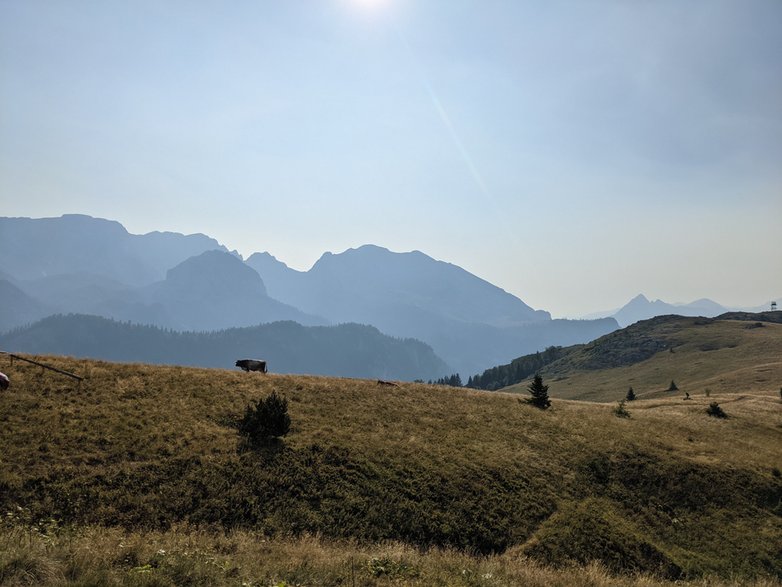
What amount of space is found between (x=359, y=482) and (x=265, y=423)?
6.06 meters

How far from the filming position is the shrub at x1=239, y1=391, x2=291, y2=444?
75.0 feet

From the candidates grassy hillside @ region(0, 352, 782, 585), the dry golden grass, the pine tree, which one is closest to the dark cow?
grassy hillside @ region(0, 352, 782, 585)

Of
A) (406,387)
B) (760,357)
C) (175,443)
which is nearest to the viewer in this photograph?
(175,443)

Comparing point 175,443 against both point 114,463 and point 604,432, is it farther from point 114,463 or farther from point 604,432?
point 604,432

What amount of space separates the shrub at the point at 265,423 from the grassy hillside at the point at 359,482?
947 millimetres

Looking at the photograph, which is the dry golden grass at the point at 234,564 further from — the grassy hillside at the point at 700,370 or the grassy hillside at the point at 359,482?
the grassy hillside at the point at 700,370

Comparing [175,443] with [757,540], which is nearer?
[175,443]

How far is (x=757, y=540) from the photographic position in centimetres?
2258

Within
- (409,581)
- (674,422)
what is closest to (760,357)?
(674,422)

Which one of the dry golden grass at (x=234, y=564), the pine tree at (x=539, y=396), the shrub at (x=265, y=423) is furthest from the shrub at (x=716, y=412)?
the shrub at (x=265, y=423)

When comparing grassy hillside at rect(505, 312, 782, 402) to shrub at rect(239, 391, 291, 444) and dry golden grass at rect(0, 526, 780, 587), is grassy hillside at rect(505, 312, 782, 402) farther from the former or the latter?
shrub at rect(239, 391, 291, 444)

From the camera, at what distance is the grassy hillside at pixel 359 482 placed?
50.9ft

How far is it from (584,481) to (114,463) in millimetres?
23929

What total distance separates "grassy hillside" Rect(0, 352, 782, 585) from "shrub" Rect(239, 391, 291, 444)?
947 mm
